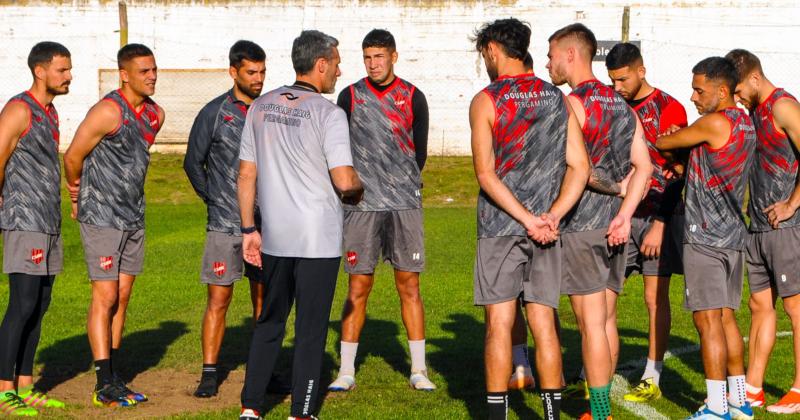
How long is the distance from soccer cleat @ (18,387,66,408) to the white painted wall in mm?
19110

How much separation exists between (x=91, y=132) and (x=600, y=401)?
397 cm

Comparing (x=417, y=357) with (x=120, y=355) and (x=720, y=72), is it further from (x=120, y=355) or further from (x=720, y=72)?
(x=720, y=72)

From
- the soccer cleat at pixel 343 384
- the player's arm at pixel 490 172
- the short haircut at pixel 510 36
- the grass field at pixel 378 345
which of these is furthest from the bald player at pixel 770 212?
the soccer cleat at pixel 343 384

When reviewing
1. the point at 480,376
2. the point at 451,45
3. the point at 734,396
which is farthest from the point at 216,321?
the point at 451,45

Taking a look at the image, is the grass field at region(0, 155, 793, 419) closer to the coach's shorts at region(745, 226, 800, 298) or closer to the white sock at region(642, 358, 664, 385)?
the white sock at region(642, 358, 664, 385)

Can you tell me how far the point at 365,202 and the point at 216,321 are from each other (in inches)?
59.1

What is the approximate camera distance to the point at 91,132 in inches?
307

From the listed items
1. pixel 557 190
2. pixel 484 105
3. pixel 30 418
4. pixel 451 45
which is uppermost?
pixel 451 45

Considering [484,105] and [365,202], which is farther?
[365,202]

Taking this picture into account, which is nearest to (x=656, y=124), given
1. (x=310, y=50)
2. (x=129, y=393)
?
(x=310, y=50)

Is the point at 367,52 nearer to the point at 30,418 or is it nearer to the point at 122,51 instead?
the point at 122,51

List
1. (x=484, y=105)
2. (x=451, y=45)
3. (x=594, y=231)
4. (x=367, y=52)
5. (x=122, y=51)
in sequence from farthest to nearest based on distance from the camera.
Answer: (x=451, y=45) → (x=367, y=52) → (x=122, y=51) → (x=594, y=231) → (x=484, y=105)

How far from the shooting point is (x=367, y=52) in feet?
28.6

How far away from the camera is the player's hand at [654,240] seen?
8148 mm
